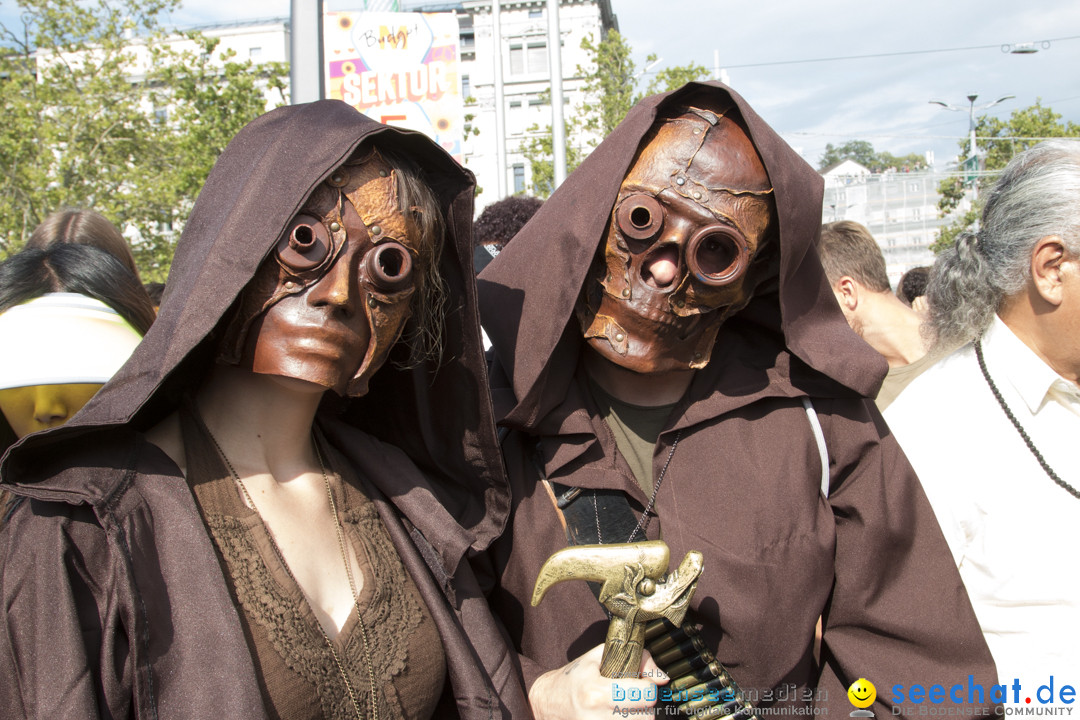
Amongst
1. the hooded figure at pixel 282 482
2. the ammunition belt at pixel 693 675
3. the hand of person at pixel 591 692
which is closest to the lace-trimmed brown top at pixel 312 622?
the hooded figure at pixel 282 482

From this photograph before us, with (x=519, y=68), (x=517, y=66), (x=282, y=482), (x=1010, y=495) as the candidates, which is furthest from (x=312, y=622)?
(x=517, y=66)

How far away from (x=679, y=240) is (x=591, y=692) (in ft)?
3.48

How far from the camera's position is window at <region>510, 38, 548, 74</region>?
4100 cm

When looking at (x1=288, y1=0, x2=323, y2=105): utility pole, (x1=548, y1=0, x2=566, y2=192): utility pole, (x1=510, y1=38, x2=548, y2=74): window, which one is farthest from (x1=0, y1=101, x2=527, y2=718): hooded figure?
(x1=510, y1=38, x2=548, y2=74): window

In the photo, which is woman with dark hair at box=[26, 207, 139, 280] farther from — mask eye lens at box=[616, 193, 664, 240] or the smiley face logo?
the smiley face logo

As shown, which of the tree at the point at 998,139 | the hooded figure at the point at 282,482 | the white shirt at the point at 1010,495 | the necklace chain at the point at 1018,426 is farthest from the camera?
the tree at the point at 998,139

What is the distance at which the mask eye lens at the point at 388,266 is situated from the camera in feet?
5.35

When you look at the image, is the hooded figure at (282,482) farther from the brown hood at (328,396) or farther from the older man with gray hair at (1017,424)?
the older man with gray hair at (1017,424)

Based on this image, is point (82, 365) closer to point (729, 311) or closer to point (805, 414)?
point (729, 311)

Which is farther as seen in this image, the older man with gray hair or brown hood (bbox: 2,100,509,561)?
the older man with gray hair

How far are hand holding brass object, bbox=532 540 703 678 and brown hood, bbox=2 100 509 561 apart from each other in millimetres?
253

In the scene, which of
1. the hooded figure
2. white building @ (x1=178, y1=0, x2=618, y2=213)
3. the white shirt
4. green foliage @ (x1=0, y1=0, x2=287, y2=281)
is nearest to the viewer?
the hooded figure

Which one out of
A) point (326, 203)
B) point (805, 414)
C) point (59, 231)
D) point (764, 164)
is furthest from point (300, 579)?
point (59, 231)

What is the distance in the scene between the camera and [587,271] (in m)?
2.02
